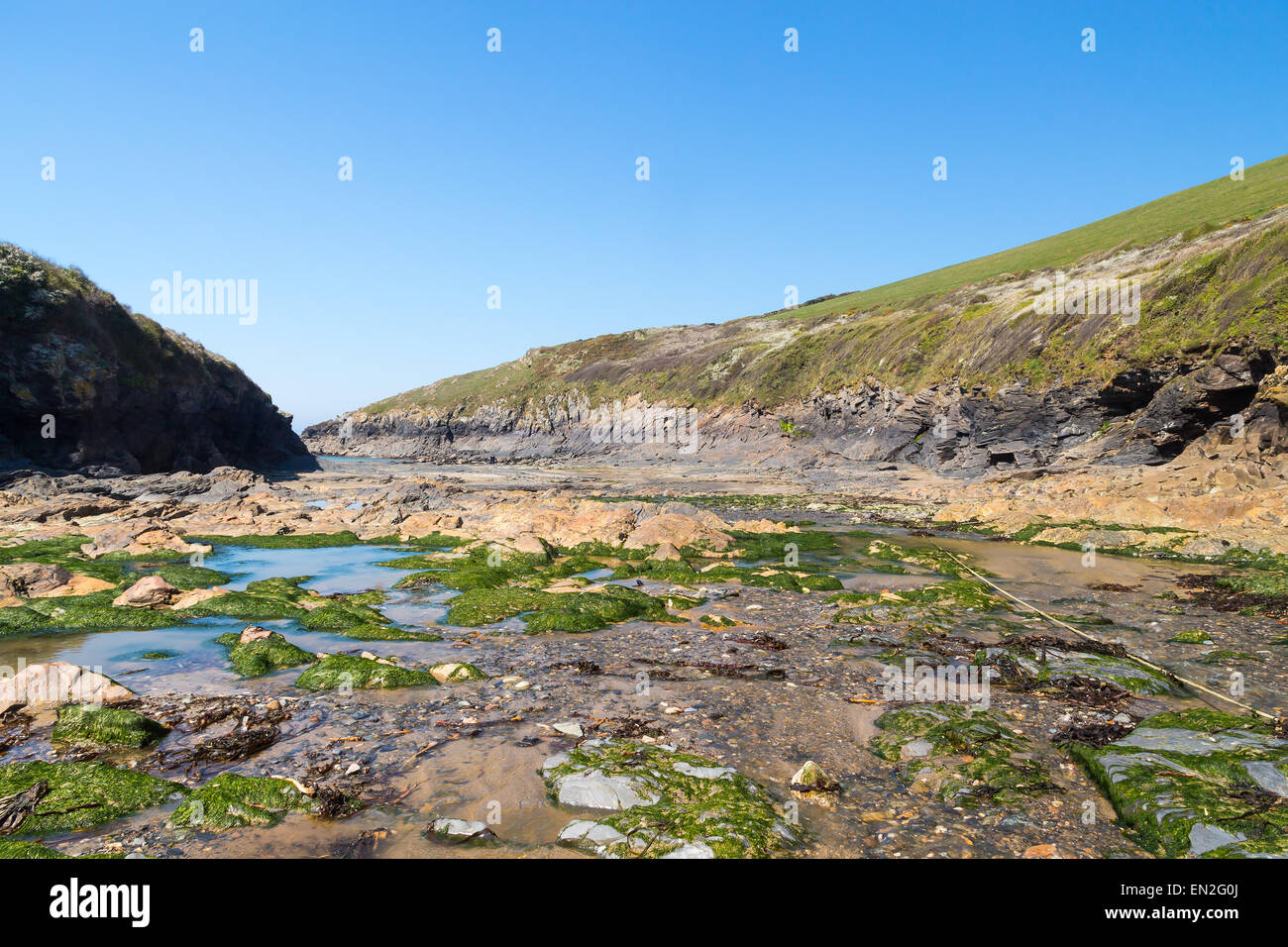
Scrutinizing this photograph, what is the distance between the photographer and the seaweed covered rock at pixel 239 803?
6164mm

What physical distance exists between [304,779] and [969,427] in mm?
48432

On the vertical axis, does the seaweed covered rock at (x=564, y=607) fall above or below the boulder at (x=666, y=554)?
below

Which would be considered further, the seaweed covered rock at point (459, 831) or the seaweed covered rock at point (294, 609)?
the seaweed covered rock at point (294, 609)

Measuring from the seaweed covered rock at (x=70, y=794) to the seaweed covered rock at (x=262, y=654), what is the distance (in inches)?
158

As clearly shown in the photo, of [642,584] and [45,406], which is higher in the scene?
[45,406]

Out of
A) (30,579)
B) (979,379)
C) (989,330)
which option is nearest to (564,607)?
Result: (30,579)

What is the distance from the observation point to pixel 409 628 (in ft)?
46.8

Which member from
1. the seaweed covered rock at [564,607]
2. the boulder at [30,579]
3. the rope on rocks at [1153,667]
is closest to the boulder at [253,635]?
the seaweed covered rock at [564,607]

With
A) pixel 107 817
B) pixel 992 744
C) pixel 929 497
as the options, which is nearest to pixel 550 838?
pixel 107 817

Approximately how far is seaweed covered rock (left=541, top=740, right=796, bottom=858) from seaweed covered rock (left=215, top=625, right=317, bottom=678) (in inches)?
260

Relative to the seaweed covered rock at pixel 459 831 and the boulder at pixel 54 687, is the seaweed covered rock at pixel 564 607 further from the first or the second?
the seaweed covered rock at pixel 459 831

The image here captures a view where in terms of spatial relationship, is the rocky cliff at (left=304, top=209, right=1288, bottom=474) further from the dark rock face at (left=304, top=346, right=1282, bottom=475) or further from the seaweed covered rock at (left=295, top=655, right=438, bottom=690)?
the seaweed covered rock at (left=295, top=655, right=438, bottom=690)

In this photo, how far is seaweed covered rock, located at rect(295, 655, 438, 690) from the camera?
33.8 feet

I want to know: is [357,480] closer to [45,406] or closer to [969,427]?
[45,406]
